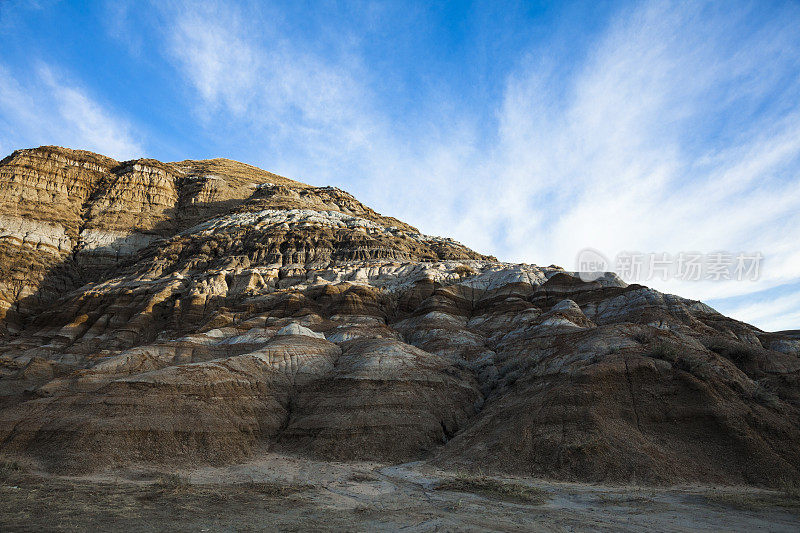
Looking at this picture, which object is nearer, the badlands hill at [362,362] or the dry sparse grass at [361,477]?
the dry sparse grass at [361,477]

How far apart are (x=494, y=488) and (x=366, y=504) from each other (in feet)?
19.3

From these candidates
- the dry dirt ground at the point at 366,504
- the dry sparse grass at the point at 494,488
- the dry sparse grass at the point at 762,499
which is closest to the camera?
the dry dirt ground at the point at 366,504

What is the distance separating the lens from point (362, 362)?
117 feet

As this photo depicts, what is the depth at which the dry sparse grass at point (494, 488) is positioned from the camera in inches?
668

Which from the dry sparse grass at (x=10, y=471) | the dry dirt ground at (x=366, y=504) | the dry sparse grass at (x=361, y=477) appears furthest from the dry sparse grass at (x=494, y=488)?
the dry sparse grass at (x=10, y=471)

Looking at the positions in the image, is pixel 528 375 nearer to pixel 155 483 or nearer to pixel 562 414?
pixel 562 414

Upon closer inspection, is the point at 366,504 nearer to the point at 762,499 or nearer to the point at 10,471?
the point at 762,499

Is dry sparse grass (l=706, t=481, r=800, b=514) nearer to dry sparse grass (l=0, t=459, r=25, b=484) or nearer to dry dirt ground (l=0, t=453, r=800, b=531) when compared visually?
dry dirt ground (l=0, t=453, r=800, b=531)

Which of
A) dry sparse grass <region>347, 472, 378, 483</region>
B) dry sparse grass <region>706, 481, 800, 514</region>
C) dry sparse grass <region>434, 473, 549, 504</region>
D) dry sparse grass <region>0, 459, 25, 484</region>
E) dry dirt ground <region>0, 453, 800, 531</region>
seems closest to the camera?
dry dirt ground <region>0, 453, 800, 531</region>

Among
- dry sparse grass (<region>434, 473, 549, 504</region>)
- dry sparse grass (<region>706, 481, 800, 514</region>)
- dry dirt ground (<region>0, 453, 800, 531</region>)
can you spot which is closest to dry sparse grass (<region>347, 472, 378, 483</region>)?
dry dirt ground (<region>0, 453, 800, 531</region>)

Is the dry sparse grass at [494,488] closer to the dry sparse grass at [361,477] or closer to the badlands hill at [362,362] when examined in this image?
the badlands hill at [362,362]

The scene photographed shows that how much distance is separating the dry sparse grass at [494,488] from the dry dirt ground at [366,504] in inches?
2.0

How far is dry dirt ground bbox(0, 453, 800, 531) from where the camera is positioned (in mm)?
12461

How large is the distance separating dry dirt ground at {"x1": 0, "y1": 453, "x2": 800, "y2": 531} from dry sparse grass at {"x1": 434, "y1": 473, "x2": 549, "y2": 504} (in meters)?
0.05
